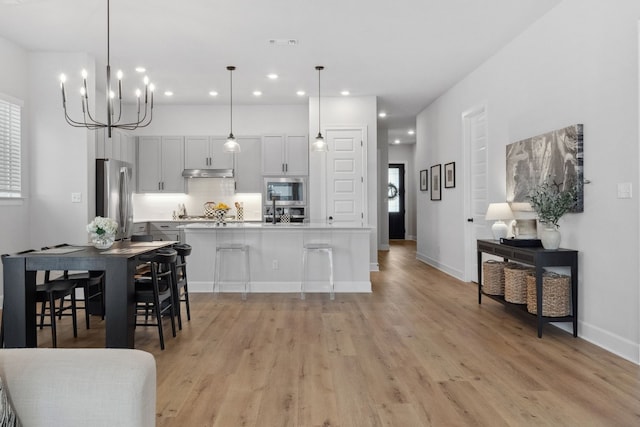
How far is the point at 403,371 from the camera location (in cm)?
299

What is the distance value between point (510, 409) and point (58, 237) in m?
5.25

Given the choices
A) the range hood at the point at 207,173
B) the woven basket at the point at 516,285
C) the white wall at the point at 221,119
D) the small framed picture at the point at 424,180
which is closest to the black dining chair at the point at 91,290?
the range hood at the point at 207,173

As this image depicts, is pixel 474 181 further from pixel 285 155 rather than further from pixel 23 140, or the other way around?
pixel 23 140

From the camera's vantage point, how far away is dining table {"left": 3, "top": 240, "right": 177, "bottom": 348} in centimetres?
317

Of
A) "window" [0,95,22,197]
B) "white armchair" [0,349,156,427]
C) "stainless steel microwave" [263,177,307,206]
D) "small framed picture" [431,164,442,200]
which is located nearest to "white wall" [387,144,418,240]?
"small framed picture" [431,164,442,200]

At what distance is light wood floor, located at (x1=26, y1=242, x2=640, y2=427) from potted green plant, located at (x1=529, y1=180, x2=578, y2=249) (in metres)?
0.85

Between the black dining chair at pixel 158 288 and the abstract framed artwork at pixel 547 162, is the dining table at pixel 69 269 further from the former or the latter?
the abstract framed artwork at pixel 547 162

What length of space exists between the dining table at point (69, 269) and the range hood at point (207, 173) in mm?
4643

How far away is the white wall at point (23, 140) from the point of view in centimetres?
489

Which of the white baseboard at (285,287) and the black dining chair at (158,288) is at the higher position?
the black dining chair at (158,288)

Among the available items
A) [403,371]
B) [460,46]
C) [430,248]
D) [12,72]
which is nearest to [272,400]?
[403,371]

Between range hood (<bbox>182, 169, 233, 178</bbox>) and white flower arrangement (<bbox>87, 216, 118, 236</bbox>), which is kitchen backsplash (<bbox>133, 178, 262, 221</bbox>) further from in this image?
white flower arrangement (<bbox>87, 216, 118, 236</bbox>)

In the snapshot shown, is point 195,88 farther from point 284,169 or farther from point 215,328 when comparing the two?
point 215,328

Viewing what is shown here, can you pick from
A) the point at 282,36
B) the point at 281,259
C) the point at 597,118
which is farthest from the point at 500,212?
the point at 282,36
